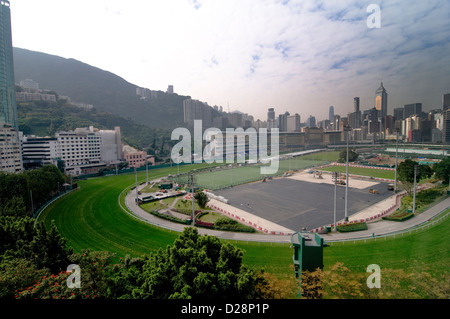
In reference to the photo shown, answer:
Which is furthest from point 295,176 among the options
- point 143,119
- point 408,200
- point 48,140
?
point 143,119

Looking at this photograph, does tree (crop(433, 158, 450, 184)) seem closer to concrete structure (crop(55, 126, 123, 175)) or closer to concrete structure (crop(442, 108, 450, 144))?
concrete structure (crop(442, 108, 450, 144))

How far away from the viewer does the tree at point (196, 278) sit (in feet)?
13.0

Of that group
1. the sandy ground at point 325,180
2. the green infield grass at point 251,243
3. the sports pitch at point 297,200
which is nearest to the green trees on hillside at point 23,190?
the green infield grass at point 251,243

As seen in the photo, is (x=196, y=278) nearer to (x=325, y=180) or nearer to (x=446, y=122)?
(x=446, y=122)

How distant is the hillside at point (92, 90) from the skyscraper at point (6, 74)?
37.5 m

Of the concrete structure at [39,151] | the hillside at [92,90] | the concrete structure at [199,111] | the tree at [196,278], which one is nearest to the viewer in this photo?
the tree at [196,278]

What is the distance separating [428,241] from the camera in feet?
13.1

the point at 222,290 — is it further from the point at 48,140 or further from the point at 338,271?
the point at 48,140

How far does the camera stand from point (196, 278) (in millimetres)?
3912

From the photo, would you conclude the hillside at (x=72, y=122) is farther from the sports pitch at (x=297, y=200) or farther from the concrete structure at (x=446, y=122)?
the concrete structure at (x=446, y=122)

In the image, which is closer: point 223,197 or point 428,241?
point 428,241
